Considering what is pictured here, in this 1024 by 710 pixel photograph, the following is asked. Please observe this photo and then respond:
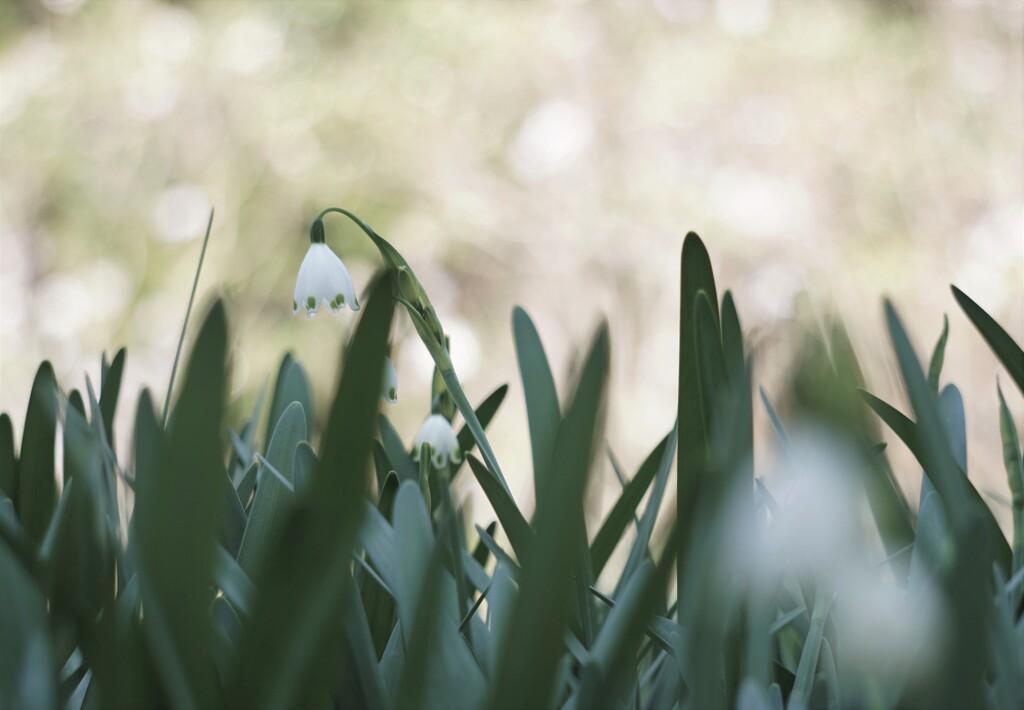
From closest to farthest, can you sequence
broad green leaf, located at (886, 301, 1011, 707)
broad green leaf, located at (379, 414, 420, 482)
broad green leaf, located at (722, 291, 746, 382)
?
broad green leaf, located at (886, 301, 1011, 707), broad green leaf, located at (722, 291, 746, 382), broad green leaf, located at (379, 414, 420, 482)

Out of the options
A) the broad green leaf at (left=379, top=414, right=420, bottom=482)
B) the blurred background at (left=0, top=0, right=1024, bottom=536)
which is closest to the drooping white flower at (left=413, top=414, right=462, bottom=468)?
the broad green leaf at (left=379, top=414, right=420, bottom=482)

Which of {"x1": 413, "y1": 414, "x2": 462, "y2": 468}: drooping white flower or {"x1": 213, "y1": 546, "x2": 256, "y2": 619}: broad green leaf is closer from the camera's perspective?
{"x1": 213, "y1": 546, "x2": 256, "y2": 619}: broad green leaf

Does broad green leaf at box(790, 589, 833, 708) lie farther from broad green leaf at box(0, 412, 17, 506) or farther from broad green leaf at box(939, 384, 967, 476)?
broad green leaf at box(0, 412, 17, 506)

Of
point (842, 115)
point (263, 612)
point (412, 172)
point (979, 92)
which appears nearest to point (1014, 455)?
point (263, 612)

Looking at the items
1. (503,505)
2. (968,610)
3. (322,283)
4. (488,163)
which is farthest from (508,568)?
(488,163)

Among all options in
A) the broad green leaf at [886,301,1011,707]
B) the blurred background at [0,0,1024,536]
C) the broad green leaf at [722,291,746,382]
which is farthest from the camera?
the blurred background at [0,0,1024,536]

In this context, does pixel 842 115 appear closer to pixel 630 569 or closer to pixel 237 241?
pixel 237 241

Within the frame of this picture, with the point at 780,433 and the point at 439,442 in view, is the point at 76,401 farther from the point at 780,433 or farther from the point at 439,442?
the point at 780,433
